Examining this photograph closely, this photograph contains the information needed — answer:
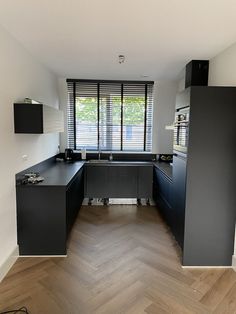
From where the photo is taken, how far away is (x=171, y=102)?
527 cm

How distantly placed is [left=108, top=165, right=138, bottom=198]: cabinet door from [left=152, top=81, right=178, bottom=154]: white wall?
89 cm

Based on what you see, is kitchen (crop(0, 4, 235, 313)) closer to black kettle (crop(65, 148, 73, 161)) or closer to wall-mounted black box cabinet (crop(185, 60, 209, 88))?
wall-mounted black box cabinet (crop(185, 60, 209, 88))

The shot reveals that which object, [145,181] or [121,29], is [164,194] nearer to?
[145,181]

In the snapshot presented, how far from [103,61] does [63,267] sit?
2819 millimetres

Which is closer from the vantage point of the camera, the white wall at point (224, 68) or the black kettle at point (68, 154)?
the white wall at point (224, 68)

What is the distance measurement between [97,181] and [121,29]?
10.0 feet

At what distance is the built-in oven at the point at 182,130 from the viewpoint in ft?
9.08

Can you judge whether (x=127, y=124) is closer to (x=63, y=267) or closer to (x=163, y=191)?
(x=163, y=191)

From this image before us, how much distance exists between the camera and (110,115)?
525cm

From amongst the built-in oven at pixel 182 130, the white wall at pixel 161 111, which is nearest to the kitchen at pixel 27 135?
the white wall at pixel 161 111

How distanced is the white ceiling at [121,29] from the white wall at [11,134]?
19 centimetres

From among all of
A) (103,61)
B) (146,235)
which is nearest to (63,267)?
(146,235)

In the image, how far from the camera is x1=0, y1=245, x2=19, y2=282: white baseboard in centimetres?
254

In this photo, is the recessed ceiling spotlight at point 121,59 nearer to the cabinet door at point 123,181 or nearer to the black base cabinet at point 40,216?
the black base cabinet at point 40,216
